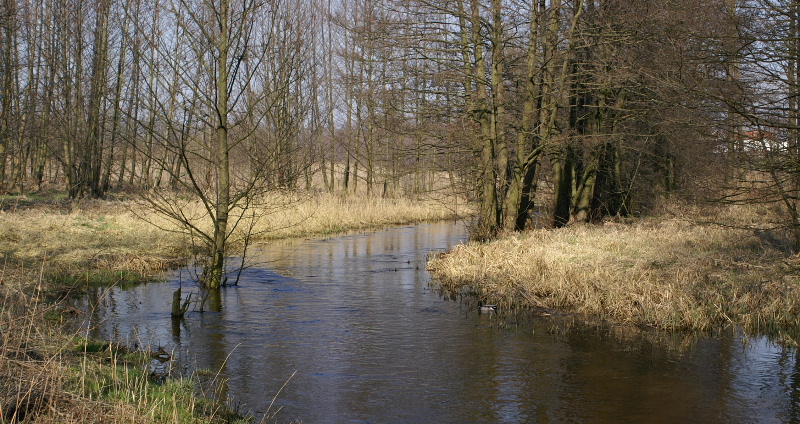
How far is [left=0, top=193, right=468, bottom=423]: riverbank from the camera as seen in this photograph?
478 centimetres

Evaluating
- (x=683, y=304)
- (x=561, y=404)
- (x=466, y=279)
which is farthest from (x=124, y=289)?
(x=683, y=304)

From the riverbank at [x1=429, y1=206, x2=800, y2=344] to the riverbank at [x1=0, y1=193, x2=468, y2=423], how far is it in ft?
15.5

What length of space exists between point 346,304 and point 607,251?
5276 mm

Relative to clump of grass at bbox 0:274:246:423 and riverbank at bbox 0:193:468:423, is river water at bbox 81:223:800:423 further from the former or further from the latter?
clump of grass at bbox 0:274:246:423

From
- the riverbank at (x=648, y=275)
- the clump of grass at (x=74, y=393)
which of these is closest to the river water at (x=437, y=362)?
the riverbank at (x=648, y=275)

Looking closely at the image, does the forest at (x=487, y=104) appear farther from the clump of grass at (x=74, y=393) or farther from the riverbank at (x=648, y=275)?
the clump of grass at (x=74, y=393)

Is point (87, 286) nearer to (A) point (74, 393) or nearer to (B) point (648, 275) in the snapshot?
(A) point (74, 393)

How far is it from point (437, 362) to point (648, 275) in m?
4.57

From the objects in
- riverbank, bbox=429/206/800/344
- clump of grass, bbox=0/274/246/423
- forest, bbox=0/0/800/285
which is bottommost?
clump of grass, bbox=0/274/246/423

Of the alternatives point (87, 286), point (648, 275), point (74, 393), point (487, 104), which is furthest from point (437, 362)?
point (487, 104)

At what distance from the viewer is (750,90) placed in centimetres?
918

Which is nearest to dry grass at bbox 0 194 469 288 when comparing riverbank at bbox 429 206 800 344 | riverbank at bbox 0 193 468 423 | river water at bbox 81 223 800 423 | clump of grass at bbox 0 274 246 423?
riverbank at bbox 0 193 468 423

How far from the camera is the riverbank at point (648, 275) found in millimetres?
9594

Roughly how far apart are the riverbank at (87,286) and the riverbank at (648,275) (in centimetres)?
472
